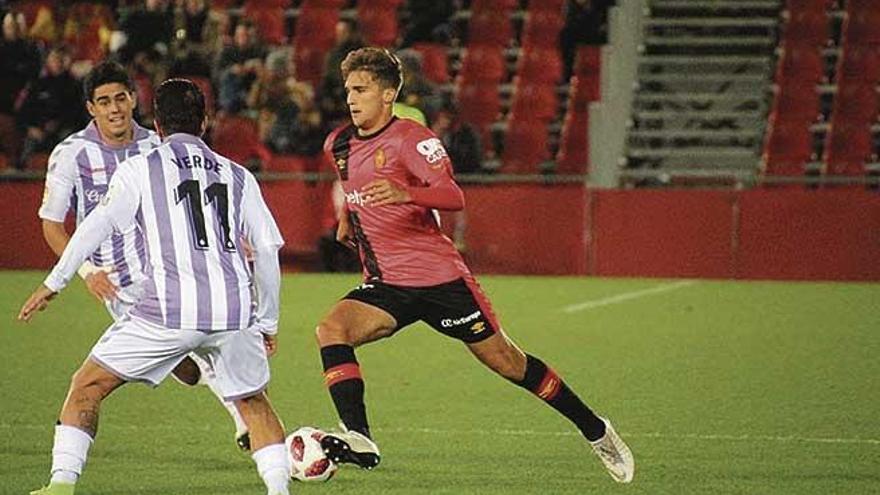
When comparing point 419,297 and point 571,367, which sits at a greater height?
point 419,297

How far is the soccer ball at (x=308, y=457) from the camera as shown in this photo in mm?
7750

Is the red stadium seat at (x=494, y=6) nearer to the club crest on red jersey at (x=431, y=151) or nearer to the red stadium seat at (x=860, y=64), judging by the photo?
the red stadium seat at (x=860, y=64)

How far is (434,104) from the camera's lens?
62.7 feet

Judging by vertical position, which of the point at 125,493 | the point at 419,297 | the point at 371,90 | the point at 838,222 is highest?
the point at 371,90

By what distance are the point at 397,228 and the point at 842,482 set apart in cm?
217

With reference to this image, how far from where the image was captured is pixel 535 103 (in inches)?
829

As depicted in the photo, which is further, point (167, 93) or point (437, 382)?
point (437, 382)

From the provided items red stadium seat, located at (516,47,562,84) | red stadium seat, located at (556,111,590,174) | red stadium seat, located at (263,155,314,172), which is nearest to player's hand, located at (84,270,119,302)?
red stadium seat, located at (263,155,314,172)

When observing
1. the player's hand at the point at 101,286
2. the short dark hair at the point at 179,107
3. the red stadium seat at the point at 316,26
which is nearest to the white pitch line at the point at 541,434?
the player's hand at the point at 101,286

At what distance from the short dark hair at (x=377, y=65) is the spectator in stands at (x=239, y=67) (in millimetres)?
12434

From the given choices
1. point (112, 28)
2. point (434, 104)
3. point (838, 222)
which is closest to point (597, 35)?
point (434, 104)

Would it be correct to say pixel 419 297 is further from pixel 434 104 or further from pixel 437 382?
pixel 434 104

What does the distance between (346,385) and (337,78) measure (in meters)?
12.2

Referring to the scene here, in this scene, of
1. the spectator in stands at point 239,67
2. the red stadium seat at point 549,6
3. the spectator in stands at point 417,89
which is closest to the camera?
the spectator in stands at point 417,89
